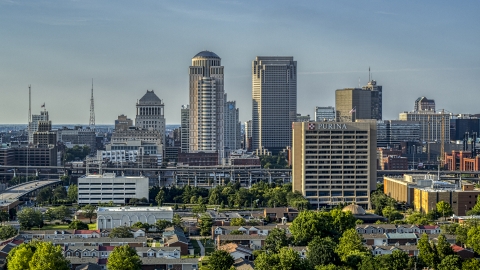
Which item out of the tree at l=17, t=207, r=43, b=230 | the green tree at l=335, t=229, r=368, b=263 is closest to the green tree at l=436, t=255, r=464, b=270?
the green tree at l=335, t=229, r=368, b=263

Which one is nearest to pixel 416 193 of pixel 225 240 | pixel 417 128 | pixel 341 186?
pixel 341 186

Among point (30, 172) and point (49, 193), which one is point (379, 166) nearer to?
point (30, 172)

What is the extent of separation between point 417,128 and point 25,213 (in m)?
136

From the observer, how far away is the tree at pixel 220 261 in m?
51.5

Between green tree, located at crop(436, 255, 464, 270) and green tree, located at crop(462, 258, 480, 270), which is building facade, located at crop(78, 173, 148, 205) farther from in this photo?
green tree, located at crop(462, 258, 480, 270)

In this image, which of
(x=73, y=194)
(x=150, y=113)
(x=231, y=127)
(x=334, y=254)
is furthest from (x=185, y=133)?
(x=334, y=254)

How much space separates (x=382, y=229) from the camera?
68.2 meters

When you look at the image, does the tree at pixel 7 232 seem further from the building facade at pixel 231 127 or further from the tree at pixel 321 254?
the building facade at pixel 231 127

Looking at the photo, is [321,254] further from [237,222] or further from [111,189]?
[111,189]

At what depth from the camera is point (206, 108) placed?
145 metres

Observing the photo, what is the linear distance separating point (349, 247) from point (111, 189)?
1720 inches

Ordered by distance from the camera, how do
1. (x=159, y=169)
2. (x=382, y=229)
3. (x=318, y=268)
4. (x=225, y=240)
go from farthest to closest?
(x=159, y=169)
(x=382, y=229)
(x=225, y=240)
(x=318, y=268)

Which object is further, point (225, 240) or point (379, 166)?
point (379, 166)

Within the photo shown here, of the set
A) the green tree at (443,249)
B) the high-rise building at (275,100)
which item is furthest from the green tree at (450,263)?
the high-rise building at (275,100)
